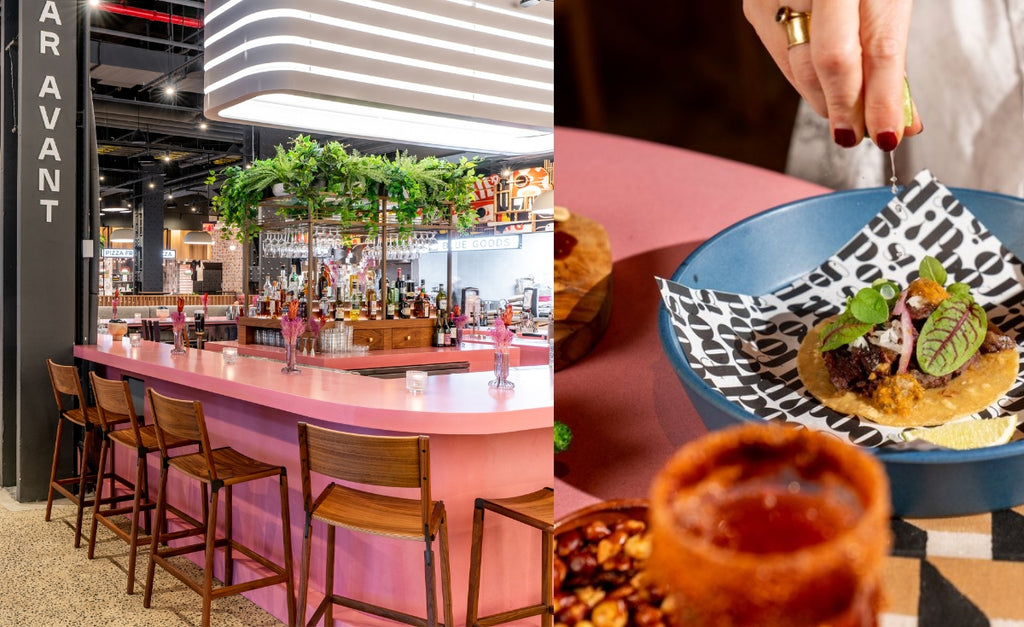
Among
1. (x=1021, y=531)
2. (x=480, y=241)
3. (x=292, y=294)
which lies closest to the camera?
(x=1021, y=531)

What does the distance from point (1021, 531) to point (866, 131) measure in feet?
1.26

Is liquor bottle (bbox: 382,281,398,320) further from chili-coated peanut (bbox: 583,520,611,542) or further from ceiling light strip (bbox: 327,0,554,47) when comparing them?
chili-coated peanut (bbox: 583,520,611,542)

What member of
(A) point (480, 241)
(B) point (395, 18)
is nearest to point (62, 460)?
(B) point (395, 18)

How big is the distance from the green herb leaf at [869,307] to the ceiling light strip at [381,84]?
9.90ft

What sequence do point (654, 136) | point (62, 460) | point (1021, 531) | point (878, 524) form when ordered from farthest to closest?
point (62, 460) < point (654, 136) < point (1021, 531) < point (878, 524)

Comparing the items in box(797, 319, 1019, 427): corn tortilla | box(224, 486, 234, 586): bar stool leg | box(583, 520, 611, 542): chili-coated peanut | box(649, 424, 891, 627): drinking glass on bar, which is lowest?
box(224, 486, 234, 586): bar stool leg

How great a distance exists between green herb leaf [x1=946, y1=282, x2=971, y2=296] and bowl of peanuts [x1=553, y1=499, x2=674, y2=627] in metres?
0.39

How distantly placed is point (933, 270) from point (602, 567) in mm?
481

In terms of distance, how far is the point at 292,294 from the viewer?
5840mm

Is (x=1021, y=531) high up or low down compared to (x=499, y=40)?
down

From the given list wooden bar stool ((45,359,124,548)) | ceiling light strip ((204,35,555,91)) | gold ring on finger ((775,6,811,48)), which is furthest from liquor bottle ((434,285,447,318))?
gold ring on finger ((775,6,811,48))

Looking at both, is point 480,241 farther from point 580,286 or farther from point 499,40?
point 580,286

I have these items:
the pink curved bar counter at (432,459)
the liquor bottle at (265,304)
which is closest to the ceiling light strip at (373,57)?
the pink curved bar counter at (432,459)

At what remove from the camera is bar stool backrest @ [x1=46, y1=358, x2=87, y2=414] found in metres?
4.51
